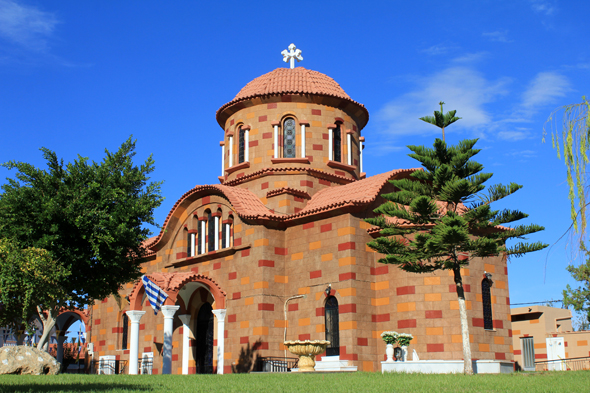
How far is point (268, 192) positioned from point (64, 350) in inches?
790

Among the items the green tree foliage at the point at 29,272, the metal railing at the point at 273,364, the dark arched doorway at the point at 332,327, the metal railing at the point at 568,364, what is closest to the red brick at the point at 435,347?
the dark arched doorway at the point at 332,327

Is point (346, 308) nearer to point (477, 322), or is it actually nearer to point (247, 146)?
point (477, 322)

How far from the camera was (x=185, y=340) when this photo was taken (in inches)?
922

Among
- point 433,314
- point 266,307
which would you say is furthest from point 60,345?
point 433,314

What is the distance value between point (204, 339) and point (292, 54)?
14.1 m

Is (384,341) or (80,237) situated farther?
(384,341)

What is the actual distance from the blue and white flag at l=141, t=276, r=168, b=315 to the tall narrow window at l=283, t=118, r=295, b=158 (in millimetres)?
8033

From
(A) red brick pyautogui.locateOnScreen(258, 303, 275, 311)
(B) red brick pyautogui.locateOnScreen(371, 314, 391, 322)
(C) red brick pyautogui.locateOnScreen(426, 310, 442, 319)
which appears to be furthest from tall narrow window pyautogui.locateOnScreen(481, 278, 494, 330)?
(A) red brick pyautogui.locateOnScreen(258, 303, 275, 311)

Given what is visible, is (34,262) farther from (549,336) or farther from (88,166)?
(549,336)

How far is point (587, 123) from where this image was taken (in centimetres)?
955

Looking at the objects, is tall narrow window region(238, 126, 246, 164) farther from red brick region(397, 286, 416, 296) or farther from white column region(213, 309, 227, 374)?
red brick region(397, 286, 416, 296)

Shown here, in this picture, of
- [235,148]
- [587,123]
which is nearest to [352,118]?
[235,148]

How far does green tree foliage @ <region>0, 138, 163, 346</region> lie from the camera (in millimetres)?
15828

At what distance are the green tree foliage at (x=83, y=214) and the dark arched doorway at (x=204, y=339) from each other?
7080 millimetres
